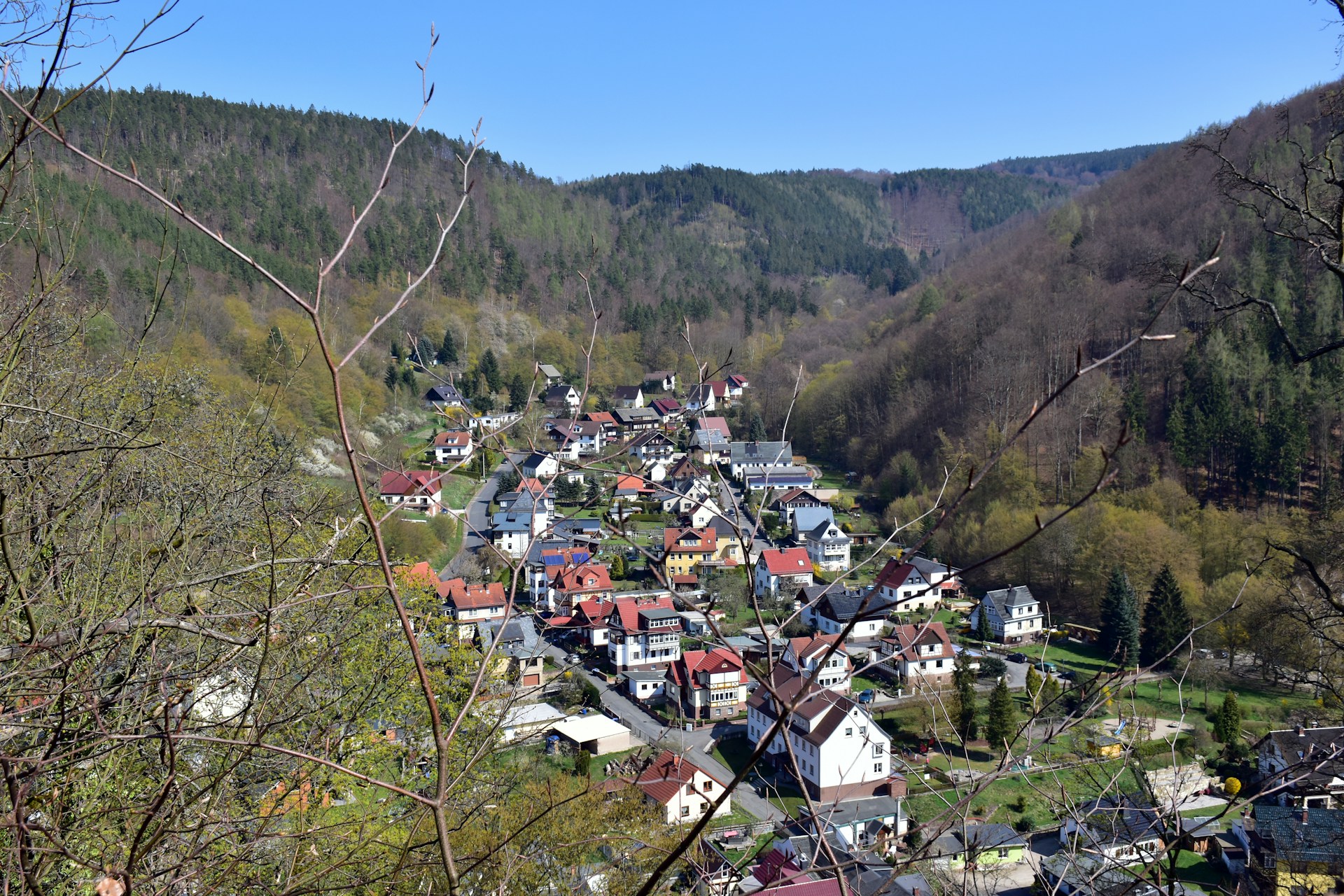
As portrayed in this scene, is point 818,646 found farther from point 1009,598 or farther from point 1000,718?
point 1009,598

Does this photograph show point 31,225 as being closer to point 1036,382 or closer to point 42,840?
point 42,840

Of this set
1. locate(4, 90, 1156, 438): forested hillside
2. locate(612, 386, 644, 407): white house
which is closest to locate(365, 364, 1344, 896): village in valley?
locate(4, 90, 1156, 438): forested hillside

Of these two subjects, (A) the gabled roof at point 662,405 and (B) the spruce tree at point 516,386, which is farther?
(B) the spruce tree at point 516,386

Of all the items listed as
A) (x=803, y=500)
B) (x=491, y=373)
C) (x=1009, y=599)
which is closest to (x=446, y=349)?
(x=491, y=373)

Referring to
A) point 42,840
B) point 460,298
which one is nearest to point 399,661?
point 42,840

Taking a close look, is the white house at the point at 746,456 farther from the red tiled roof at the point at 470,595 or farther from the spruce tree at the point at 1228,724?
the spruce tree at the point at 1228,724

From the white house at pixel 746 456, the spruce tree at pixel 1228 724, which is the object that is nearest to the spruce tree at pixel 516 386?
the white house at pixel 746 456

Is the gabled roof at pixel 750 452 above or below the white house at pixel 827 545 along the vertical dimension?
above
